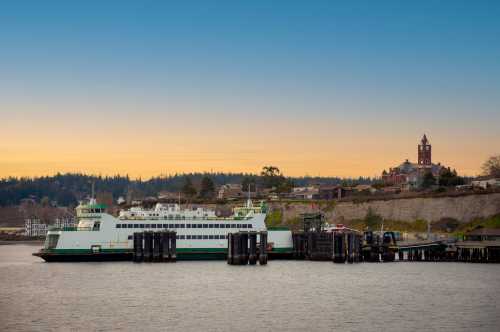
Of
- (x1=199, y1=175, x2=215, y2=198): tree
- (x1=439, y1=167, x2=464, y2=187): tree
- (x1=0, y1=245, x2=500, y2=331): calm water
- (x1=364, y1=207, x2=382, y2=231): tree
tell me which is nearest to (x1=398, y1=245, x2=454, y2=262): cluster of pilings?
(x1=0, y1=245, x2=500, y2=331): calm water

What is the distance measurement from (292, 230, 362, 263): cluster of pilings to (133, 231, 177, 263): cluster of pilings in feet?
49.5

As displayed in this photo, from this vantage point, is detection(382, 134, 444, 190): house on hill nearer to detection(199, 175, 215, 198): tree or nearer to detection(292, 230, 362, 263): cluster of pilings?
detection(199, 175, 215, 198): tree

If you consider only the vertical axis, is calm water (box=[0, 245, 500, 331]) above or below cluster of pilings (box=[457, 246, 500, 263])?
below

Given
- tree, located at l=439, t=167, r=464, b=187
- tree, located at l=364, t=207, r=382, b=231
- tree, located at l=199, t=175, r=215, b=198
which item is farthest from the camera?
tree, located at l=199, t=175, r=215, b=198

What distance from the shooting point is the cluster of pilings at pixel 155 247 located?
281 ft

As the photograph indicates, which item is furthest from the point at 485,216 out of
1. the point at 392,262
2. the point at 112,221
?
the point at 112,221

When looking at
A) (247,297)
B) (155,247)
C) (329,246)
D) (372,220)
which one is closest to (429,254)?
(329,246)

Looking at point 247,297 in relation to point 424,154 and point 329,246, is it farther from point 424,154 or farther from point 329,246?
point 424,154

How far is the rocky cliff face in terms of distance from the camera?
128 m

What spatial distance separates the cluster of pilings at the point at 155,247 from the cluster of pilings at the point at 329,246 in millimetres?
15093

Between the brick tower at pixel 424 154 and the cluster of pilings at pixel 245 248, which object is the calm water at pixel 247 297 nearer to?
the cluster of pilings at pixel 245 248

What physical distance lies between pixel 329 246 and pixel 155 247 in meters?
19.7

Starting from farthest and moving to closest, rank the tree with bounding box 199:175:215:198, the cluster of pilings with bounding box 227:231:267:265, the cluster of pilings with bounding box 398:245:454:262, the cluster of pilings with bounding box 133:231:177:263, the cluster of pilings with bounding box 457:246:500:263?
the tree with bounding box 199:175:215:198 < the cluster of pilings with bounding box 398:245:454:262 < the cluster of pilings with bounding box 457:246:500:263 < the cluster of pilings with bounding box 133:231:177:263 < the cluster of pilings with bounding box 227:231:267:265

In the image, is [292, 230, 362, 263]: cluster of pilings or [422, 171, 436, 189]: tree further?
[422, 171, 436, 189]: tree
